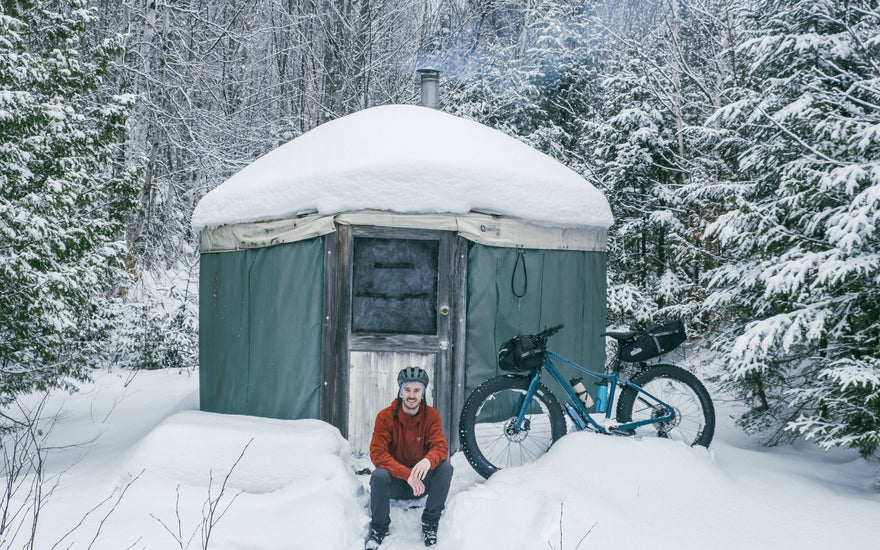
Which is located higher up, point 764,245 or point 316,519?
point 764,245

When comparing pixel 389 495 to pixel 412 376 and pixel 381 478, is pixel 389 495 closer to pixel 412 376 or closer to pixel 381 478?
pixel 381 478

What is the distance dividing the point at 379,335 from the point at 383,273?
461mm

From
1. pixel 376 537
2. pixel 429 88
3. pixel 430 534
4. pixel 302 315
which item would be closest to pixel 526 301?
pixel 302 315

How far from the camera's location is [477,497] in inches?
130

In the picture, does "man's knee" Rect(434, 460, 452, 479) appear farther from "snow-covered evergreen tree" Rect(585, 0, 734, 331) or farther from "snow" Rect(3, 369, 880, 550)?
"snow-covered evergreen tree" Rect(585, 0, 734, 331)

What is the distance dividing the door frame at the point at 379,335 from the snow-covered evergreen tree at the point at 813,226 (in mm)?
1852

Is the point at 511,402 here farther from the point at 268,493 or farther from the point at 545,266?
the point at 268,493

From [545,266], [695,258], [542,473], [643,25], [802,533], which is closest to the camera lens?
[802,533]

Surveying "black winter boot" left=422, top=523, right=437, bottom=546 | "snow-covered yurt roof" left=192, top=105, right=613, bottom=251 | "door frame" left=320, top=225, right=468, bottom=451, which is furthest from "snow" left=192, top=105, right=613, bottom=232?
"black winter boot" left=422, top=523, right=437, bottom=546

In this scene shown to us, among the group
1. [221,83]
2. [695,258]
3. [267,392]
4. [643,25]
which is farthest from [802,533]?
[221,83]

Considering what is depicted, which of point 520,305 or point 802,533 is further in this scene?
point 520,305

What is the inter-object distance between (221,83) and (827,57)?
10665 millimetres

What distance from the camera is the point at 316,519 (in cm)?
325

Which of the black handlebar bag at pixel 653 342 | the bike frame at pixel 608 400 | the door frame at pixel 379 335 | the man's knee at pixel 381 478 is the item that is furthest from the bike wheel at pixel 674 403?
the man's knee at pixel 381 478
